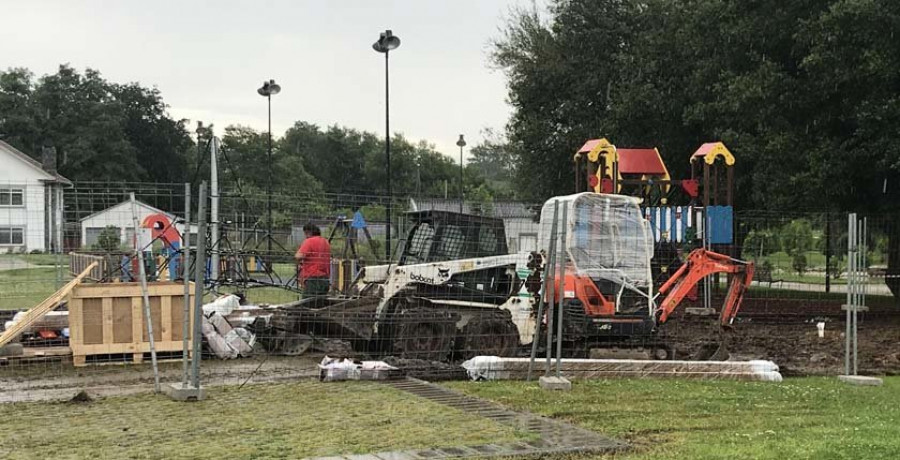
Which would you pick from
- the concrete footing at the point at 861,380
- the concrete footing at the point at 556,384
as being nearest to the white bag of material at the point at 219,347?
the concrete footing at the point at 556,384

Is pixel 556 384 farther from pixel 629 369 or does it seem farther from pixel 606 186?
pixel 606 186

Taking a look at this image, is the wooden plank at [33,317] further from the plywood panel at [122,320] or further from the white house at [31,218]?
the white house at [31,218]

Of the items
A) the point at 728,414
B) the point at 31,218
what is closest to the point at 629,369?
the point at 728,414

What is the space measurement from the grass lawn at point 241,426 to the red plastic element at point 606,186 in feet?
30.0

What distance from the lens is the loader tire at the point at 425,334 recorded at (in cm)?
1170

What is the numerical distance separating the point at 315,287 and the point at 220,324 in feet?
5.25

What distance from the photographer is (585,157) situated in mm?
17750

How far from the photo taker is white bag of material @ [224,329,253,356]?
1214 centimetres

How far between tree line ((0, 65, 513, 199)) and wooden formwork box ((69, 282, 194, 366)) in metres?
58.4

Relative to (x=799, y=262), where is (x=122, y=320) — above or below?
below

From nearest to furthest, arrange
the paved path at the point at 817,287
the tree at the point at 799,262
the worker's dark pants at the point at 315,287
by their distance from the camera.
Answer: the worker's dark pants at the point at 315,287 → the tree at the point at 799,262 → the paved path at the point at 817,287

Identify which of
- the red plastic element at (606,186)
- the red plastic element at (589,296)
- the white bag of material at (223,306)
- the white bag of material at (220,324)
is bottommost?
the white bag of material at (220,324)

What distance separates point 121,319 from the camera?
11.5 metres

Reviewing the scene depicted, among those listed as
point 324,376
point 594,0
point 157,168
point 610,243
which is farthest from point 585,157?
point 157,168
